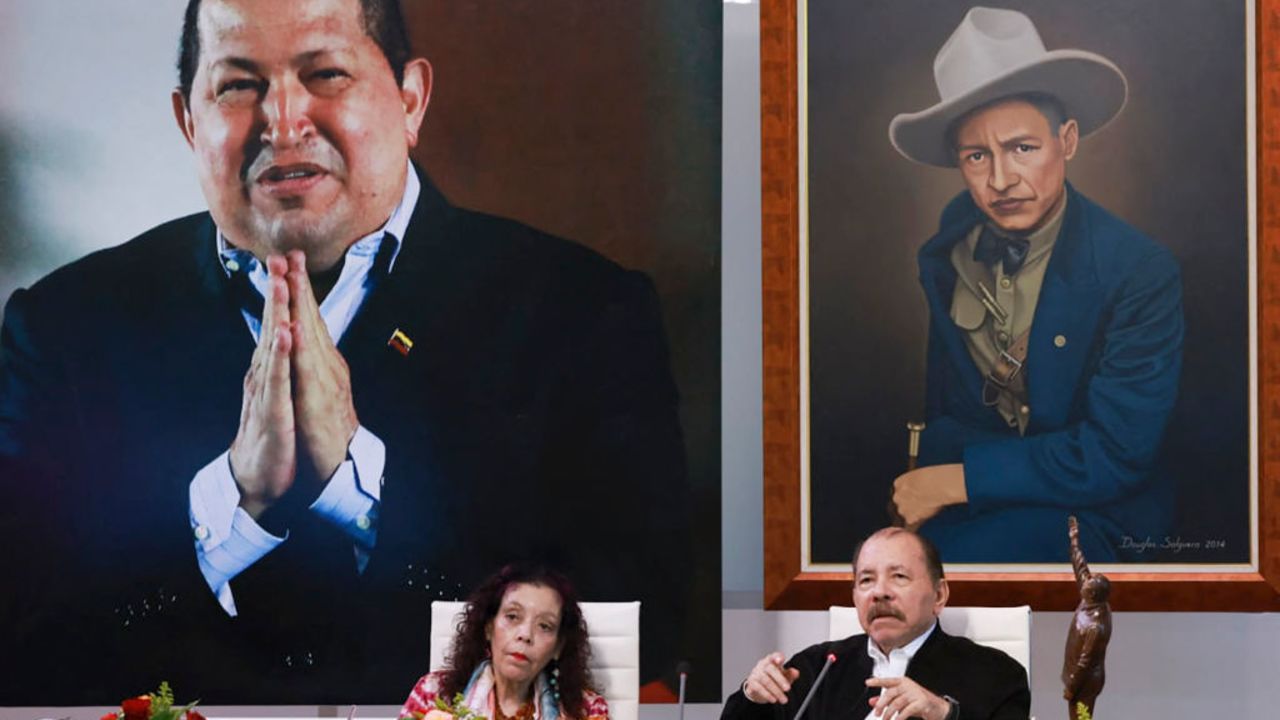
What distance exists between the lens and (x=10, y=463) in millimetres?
3896

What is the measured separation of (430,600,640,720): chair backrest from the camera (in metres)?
3.44

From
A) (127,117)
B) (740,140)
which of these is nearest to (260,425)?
(127,117)

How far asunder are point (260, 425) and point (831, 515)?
5.05 feet

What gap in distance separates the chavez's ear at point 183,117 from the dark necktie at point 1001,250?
2.12m

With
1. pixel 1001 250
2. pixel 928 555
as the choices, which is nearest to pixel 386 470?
pixel 928 555

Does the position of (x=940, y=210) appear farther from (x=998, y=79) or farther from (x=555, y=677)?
(x=555, y=677)

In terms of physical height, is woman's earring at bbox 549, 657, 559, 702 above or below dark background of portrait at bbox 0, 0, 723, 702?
below

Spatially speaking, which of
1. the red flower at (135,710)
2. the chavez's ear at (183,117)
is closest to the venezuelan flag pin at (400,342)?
the chavez's ear at (183,117)

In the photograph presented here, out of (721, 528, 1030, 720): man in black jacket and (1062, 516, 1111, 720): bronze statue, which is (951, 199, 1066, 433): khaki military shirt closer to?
(1062, 516, 1111, 720): bronze statue

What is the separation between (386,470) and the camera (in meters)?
3.89

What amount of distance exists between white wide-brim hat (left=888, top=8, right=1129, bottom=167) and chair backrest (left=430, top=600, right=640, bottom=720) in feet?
4.82

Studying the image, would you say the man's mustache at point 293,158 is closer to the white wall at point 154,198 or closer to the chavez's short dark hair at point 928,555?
the white wall at point 154,198
